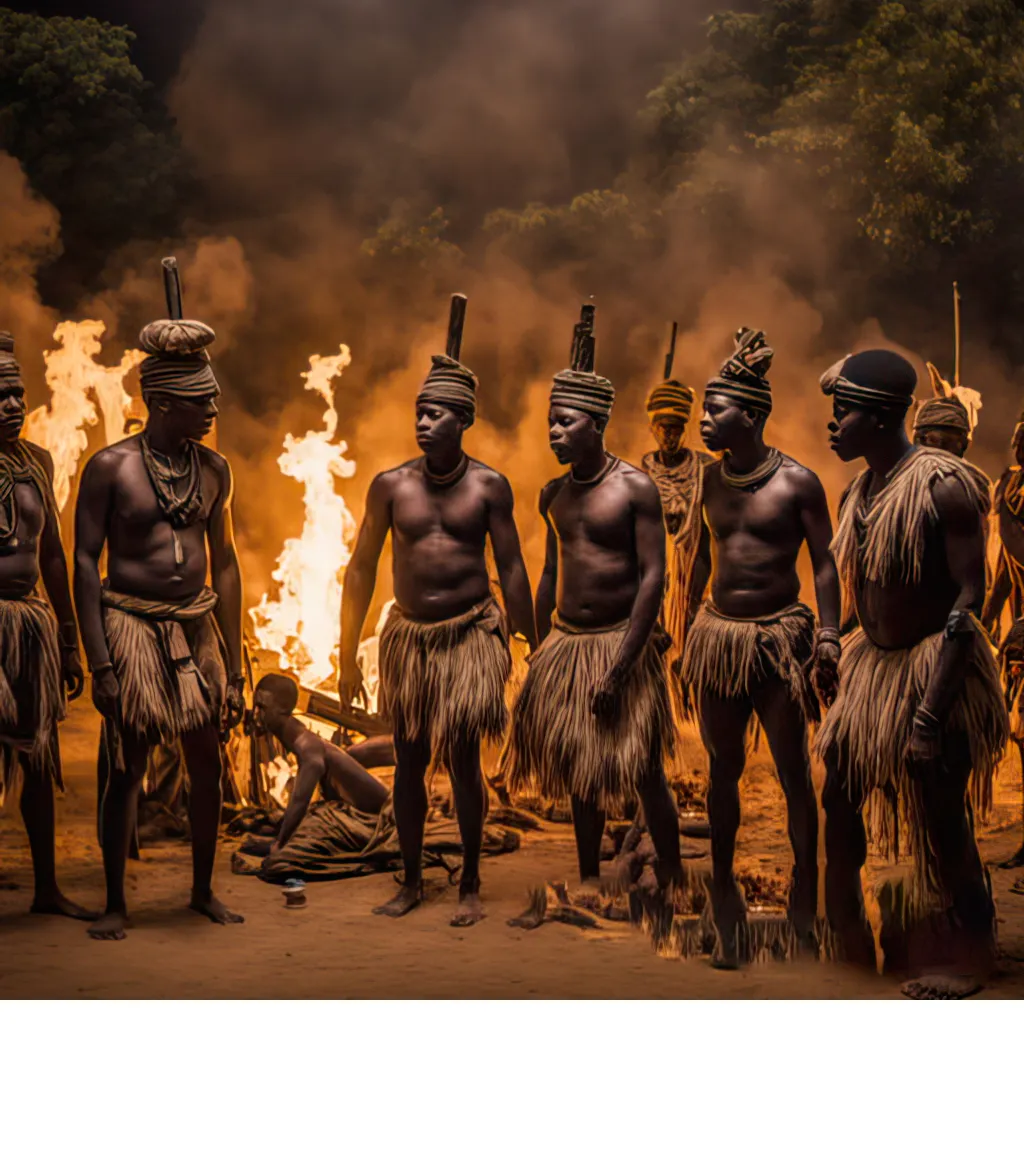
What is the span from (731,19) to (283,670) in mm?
2917

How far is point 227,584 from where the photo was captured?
5.35 m

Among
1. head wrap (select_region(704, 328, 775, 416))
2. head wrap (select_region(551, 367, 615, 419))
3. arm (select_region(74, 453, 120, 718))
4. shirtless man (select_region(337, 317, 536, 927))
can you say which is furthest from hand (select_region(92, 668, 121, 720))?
head wrap (select_region(704, 328, 775, 416))

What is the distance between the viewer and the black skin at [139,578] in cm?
513

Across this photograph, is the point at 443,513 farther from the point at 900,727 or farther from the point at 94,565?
the point at 900,727

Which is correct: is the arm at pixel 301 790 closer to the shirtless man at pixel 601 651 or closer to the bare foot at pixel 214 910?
the bare foot at pixel 214 910

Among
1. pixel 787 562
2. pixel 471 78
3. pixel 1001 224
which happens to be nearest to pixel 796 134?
pixel 1001 224

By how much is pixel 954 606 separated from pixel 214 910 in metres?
2.70

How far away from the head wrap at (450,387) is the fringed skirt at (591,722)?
2.80 feet

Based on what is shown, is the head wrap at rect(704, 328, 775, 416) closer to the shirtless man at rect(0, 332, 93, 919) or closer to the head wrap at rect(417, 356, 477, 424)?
the head wrap at rect(417, 356, 477, 424)

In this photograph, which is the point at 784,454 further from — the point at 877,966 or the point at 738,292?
the point at 877,966

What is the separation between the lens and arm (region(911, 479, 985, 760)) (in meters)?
4.78

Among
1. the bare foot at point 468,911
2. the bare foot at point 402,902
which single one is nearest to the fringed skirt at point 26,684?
the bare foot at point 402,902

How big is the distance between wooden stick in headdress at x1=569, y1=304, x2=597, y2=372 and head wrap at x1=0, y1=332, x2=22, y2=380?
1963mm

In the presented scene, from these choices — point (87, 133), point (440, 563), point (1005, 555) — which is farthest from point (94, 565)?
point (1005, 555)
